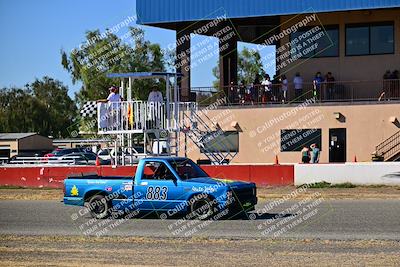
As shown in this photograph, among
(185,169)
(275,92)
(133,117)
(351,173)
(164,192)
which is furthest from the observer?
(275,92)

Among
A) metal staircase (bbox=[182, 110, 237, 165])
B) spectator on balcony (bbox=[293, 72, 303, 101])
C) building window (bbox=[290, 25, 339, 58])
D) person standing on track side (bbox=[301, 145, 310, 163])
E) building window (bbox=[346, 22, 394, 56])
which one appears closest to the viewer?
metal staircase (bbox=[182, 110, 237, 165])

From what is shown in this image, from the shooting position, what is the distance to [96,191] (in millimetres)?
19875

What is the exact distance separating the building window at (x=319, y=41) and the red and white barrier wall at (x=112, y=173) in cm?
1014

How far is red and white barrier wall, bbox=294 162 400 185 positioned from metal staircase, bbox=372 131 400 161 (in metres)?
5.58

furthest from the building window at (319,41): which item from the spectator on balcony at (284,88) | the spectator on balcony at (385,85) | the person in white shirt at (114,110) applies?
the person in white shirt at (114,110)

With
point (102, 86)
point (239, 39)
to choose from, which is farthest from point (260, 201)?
point (102, 86)

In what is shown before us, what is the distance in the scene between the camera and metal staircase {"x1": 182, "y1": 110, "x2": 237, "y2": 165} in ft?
109

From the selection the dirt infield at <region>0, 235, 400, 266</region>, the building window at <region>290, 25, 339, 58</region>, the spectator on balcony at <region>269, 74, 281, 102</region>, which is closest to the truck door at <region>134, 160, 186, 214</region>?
the dirt infield at <region>0, 235, 400, 266</region>

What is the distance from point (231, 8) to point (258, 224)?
67.8 feet

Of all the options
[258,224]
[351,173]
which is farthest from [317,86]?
[258,224]

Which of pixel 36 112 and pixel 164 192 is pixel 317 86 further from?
pixel 36 112

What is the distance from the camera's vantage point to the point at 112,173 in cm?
3048

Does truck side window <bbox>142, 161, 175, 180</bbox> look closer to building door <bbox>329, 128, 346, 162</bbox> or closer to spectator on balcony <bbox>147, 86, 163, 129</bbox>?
spectator on balcony <bbox>147, 86, 163, 129</bbox>

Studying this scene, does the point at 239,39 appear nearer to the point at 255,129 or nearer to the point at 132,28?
the point at 255,129
